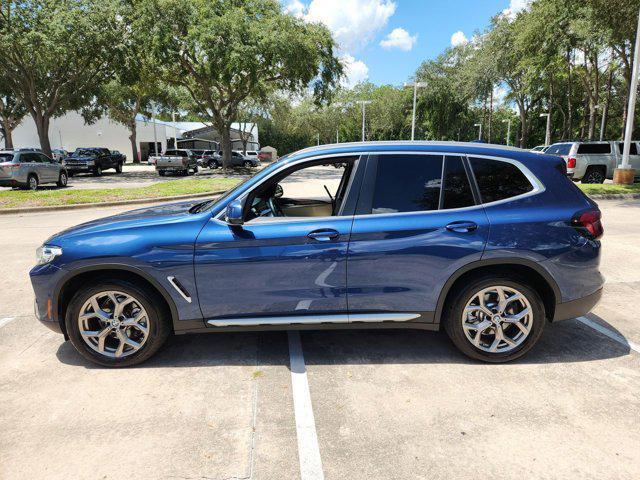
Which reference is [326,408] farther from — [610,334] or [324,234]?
[610,334]

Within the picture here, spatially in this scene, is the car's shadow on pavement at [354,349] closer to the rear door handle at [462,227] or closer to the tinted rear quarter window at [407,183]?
the rear door handle at [462,227]

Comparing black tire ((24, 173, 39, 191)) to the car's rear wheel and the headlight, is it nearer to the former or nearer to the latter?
the car's rear wheel

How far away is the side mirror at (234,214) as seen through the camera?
3332mm

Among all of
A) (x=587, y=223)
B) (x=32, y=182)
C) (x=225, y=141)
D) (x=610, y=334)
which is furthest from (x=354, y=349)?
(x=225, y=141)

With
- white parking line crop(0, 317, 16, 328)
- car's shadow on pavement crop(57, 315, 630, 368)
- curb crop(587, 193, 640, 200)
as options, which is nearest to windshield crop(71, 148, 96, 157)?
white parking line crop(0, 317, 16, 328)

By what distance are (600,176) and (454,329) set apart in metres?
18.5

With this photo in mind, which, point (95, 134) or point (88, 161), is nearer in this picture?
point (88, 161)

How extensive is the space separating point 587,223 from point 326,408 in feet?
7.96

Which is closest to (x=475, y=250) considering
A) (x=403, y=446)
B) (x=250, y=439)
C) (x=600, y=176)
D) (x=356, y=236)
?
(x=356, y=236)

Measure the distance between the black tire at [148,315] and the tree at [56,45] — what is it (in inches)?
942

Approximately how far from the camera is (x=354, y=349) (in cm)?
396

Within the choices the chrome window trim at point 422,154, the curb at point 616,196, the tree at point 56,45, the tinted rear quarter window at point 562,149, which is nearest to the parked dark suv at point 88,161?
the tree at point 56,45

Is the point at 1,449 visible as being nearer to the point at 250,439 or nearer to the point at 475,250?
the point at 250,439

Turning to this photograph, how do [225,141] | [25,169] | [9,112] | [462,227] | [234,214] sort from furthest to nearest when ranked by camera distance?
1. [9,112]
2. [225,141]
3. [25,169]
4. [462,227]
5. [234,214]
